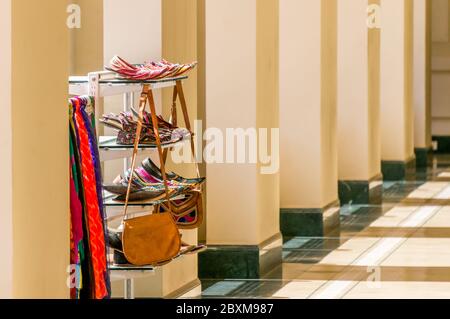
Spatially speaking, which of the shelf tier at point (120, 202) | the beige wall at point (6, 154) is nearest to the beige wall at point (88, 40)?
the shelf tier at point (120, 202)

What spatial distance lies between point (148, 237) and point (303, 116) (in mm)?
4789

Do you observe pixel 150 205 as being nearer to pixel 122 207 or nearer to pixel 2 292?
pixel 122 207

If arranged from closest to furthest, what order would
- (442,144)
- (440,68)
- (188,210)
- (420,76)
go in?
(188,210) < (420,76) < (442,144) < (440,68)

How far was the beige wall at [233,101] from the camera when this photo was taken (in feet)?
27.6

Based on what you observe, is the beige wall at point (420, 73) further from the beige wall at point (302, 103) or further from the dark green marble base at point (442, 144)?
the beige wall at point (302, 103)

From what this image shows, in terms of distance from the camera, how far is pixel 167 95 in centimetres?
677

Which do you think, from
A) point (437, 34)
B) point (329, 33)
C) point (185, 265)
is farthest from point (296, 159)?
point (437, 34)

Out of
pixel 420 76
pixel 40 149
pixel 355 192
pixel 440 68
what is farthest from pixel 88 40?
pixel 440 68

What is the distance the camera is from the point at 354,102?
12.4 m

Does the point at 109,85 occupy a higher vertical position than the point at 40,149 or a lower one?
higher

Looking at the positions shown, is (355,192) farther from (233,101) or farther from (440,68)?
(440,68)

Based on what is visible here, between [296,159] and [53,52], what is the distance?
582cm

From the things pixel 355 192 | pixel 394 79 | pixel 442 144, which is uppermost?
pixel 394 79

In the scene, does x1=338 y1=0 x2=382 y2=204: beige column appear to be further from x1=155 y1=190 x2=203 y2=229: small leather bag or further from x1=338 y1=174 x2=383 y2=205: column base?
x1=155 y1=190 x2=203 y2=229: small leather bag
